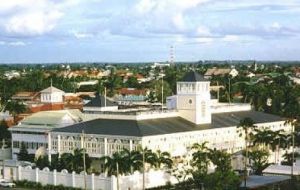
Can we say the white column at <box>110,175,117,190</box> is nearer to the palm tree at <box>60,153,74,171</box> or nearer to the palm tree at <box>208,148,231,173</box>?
the palm tree at <box>60,153,74,171</box>

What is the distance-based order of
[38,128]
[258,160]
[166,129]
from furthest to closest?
[38,128] → [166,129] → [258,160]

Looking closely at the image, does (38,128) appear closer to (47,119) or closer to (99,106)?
(47,119)

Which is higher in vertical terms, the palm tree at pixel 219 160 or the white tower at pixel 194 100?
the white tower at pixel 194 100

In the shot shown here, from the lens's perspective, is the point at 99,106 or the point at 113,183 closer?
the point at 113,183

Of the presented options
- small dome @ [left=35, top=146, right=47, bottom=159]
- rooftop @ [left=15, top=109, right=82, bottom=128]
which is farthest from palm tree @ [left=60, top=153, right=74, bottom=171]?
rooftop @ [left=15, top=109, right=82, bottom=128]

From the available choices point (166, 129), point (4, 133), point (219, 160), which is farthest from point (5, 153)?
point (219, 160)

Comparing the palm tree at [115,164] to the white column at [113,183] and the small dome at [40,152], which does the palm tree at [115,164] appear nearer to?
the white column at [113,183]

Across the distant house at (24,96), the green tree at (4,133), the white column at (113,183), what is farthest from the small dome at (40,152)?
the distant house at (24,96)

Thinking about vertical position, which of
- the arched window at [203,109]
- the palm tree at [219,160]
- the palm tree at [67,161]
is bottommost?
the palm tree at [67,161]
